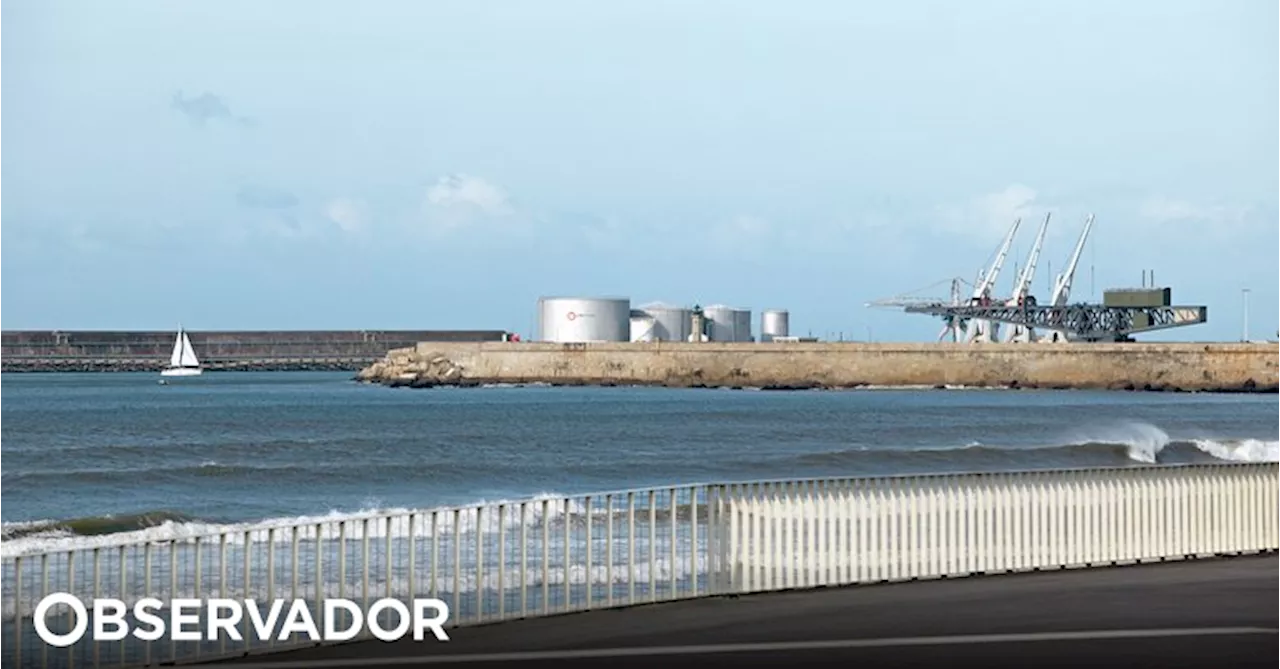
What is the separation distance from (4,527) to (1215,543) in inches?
635

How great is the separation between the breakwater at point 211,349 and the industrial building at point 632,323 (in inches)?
1107

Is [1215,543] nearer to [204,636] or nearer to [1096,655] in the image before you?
[1096,655]

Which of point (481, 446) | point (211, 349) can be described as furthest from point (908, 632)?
point (211, 349)

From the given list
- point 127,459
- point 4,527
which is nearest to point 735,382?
point 127,459

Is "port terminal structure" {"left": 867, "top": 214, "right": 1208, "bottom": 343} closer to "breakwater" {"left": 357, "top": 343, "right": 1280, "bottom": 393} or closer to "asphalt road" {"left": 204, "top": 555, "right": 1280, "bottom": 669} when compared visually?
"breakwater" {"left": 357, "top": 343, "right": 1280, "bottom": 393}

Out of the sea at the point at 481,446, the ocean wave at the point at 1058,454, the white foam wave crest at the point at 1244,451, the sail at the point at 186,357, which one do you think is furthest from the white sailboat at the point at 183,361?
the white foam wave crest at the point at 1244,451

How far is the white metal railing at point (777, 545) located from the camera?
13992 mm

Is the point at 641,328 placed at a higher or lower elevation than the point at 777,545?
higher

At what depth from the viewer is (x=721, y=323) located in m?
140

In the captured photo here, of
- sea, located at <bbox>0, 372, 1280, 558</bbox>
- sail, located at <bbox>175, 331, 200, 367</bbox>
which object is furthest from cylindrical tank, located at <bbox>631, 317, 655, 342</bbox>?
sail, located at <bbox>175, 331, 200, 367</bbox>

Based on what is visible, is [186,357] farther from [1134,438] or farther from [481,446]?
[1134,438]

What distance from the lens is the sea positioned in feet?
115

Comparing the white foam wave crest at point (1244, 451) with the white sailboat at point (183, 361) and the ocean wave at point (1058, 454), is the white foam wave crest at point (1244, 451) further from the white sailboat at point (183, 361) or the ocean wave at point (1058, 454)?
Result: the white sailboat at point (183, 361)

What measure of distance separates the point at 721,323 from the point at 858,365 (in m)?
22.0
